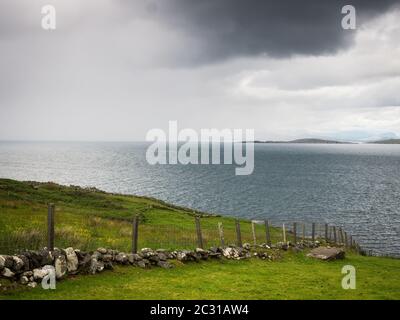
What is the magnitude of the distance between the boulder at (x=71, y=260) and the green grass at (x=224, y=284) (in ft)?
1.85

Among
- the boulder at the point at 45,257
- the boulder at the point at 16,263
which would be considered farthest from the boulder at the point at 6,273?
the boulder at the point at 45,257

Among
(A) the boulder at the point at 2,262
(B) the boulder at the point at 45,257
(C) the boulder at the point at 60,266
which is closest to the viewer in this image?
(A) the boulder at the point at 2,262

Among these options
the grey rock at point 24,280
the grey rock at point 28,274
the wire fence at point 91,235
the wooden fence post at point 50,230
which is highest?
the wooden fence post at point 50,230

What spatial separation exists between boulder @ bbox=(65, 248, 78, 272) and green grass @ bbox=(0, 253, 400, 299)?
56 cm

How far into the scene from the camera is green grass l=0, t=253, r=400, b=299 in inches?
667

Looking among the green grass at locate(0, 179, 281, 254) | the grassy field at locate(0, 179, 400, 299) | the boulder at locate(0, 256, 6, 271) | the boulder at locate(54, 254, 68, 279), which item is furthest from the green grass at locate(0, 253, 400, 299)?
the green grass at locate(0, 179, 281, 254)

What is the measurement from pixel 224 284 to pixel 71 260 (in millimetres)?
8150

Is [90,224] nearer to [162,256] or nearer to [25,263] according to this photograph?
[162,256]

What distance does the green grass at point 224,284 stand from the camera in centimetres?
1695

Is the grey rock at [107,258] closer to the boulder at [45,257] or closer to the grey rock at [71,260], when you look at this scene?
the grey rock at [71,260]

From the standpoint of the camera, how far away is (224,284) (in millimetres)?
20141

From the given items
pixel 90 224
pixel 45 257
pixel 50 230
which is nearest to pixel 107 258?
pixel 50 230

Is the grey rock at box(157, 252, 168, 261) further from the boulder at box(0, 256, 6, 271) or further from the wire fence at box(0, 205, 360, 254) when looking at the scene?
the boulder at box(0, 256, 6, 271)
